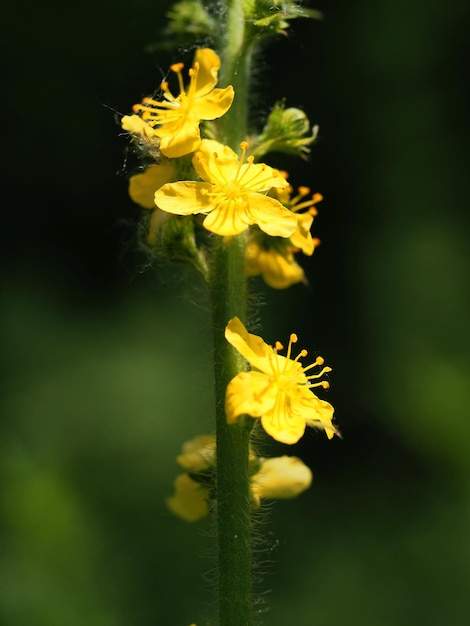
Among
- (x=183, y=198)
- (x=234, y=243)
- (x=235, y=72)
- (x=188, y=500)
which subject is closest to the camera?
(x=183, y=198)

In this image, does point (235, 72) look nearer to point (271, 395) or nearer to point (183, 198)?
point (183, 198)

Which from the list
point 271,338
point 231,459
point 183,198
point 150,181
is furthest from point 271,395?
point 271,338

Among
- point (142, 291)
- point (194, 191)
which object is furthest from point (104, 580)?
point (194, 191)

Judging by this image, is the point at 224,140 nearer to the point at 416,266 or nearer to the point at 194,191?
the point at 194,191

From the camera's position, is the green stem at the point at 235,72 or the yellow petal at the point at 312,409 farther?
the green stem at the point at 235,72

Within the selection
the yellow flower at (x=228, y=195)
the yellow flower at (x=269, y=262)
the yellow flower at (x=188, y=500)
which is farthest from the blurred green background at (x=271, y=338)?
→ the yellow flower at (x=228, y=195)

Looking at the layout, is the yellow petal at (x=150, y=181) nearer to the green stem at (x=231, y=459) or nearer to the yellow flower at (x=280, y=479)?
the green stem at (x=231, y=459)

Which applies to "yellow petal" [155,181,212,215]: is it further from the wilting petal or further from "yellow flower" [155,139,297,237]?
the wilting petal
